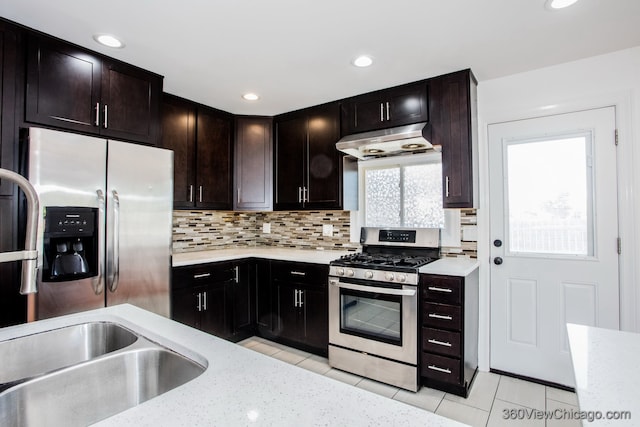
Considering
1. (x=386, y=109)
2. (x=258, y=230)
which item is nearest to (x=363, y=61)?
(x=386, y=109)

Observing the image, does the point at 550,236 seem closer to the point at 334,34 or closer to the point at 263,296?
the point at 334,34

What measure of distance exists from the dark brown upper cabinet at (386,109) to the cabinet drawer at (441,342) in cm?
163

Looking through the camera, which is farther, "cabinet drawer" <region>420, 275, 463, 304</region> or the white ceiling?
"cabinet drawer" <region>420, 275, 463, 304</region>

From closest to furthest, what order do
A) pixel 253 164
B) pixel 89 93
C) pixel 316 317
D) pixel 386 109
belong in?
1. pixel 89 93
2. pixel 386 109
3. pixel 316 317
4. pixel 253 164

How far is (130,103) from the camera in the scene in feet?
8.05

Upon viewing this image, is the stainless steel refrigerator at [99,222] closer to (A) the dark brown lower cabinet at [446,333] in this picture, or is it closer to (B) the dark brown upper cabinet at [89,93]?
(B) the dark brown upper cabinet at [89,93]

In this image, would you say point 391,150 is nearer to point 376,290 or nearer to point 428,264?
point 428,264

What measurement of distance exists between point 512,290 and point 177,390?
266 cm

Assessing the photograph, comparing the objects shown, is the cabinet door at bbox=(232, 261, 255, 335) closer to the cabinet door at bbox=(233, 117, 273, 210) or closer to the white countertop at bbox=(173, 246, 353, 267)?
the white countertop at bbox=(173, 246, 353, 267)

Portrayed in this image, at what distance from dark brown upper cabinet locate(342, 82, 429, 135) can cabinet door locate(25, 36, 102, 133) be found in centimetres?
198

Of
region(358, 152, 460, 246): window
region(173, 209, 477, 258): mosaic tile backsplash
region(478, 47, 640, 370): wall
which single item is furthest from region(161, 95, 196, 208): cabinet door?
region(478, 47, 640, 370): wall

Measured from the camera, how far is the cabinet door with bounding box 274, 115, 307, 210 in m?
3.47

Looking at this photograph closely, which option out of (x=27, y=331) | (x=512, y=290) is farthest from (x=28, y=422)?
(x=512, y=290)

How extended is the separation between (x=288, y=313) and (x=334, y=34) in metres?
2.35
